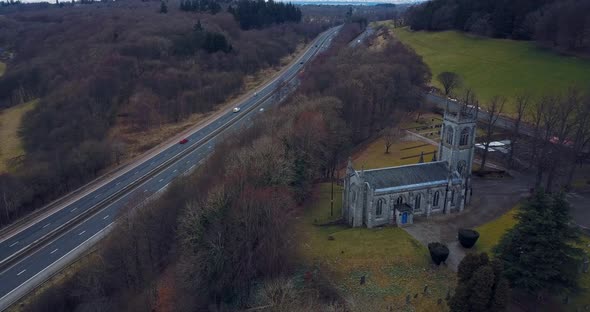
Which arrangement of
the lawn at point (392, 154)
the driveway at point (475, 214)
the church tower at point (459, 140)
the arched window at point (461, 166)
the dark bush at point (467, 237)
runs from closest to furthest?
the dark bush at point (467, 237) < the driveway at point (475, 214) < the church tower at point (459, 140) < the arched window at point (461, 166) < the lawn at point (392, 154)

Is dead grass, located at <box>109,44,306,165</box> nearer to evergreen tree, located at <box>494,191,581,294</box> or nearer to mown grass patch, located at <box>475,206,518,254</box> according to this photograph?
mown grass patch, located at <box>475,206,518,254</box>

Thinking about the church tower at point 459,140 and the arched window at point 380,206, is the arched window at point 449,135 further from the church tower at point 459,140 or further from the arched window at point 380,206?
the arched window at point 380,206

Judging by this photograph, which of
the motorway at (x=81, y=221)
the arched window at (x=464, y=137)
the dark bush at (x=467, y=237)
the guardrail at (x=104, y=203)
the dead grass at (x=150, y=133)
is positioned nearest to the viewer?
the dark bush at (x=467, y=237)

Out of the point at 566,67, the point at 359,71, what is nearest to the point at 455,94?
the point at 566,67

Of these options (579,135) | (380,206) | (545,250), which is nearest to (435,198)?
(380,206)

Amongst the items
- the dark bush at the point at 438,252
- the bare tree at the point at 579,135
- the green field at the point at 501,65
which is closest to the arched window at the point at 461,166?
the dark bush at the point at 438,252

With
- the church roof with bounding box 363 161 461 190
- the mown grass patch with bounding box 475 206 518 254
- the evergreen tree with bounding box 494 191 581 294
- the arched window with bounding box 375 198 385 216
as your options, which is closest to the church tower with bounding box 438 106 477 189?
the church roof with bounding box 363 161 461 190
